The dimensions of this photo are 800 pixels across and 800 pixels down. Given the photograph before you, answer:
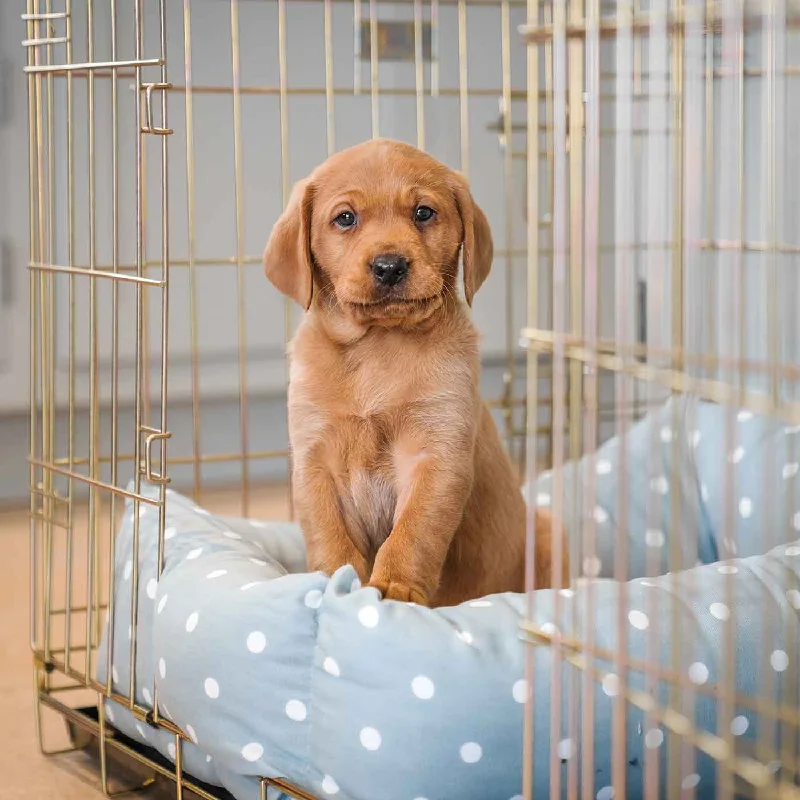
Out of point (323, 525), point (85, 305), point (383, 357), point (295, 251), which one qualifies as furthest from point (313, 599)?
point (85, 305)

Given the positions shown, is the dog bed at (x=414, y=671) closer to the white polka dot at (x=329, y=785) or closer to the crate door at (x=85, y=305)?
the white polka dot at (x=329, y=785)

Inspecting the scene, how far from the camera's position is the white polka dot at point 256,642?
1.42m

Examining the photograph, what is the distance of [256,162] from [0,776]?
1925 mm

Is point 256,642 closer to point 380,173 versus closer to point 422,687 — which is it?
point 422,687

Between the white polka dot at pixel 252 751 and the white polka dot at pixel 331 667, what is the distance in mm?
134

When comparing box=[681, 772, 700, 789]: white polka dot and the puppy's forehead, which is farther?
the puppy's forehead

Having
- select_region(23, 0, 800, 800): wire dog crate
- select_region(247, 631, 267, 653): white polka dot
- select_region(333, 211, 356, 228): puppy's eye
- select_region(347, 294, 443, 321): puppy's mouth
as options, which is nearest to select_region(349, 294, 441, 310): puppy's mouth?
select_region(347, 294, 443, 321): puppy's mouth

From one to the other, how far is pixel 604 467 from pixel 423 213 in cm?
83

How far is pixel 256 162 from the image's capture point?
3.33m

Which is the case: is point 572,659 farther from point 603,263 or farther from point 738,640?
point 603,263

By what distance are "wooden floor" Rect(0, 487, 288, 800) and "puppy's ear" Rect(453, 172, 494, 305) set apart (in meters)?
0.88

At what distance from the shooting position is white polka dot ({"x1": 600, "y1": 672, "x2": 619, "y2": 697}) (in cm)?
103

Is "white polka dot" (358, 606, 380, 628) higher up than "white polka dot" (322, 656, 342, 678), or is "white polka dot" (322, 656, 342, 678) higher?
"white polka dot" (358, 606, 380, 628)

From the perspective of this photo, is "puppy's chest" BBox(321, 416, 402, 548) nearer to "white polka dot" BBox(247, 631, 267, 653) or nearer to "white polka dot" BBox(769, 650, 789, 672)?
"white polka dot" BBox(247, 631, 267, 653)
